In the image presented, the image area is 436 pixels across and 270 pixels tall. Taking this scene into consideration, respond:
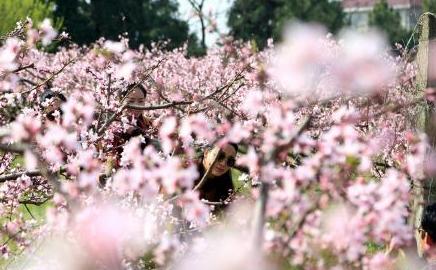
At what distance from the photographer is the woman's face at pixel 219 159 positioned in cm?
443

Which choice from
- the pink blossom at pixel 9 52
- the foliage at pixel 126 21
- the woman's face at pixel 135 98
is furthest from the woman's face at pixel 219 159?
the foliage at pixel 126 21

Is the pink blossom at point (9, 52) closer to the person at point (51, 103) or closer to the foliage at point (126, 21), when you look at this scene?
the person at point (51, 103)

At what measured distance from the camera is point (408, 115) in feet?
17.3

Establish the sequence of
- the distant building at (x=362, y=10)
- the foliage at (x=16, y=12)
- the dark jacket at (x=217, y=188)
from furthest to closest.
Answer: the distant building at (x=362, y=10) < the foliage at (x=16, y=12) < the dark jacket at (x=217, y=188)

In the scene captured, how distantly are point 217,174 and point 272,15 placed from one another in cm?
3497

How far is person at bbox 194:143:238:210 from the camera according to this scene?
4.46m

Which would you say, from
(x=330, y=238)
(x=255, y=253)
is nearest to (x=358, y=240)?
(x=330, y=238)

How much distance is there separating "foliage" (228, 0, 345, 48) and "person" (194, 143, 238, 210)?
31.8m

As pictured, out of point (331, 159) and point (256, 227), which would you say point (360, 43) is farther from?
point (256, 227)

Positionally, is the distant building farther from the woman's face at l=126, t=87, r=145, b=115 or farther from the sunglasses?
the sunglasses

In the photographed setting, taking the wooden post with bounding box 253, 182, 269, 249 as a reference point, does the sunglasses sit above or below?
above

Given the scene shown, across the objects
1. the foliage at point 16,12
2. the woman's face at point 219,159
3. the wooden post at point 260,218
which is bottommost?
the wooden post at point 260,218

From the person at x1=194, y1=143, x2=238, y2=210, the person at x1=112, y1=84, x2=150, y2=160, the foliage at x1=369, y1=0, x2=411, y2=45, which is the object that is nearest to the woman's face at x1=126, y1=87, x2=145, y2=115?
the person at x1=112, y1=84, x2=150, y2=160

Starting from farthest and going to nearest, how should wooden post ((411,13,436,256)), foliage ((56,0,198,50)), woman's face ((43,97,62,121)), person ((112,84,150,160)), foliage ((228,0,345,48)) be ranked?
1. foliage ((228,0,345,48))
2. foliage ((56,0,198,50))
3. woman's face ((43,97,62,121))
4. person ((112,84,150,160))
5. wooden post ((411,13,436,256))
